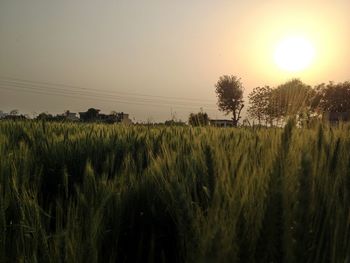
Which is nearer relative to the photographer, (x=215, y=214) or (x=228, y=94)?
(x=215, y=214)

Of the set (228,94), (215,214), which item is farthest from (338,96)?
(215,214)

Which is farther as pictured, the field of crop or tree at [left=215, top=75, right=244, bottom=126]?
tree at [left=215, top=75, right=244, bottom=126]

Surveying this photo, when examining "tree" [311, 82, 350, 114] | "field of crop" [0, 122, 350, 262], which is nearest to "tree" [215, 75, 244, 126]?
"tree" [311, 82, 350, 114]

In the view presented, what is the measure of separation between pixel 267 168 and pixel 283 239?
0.32 m

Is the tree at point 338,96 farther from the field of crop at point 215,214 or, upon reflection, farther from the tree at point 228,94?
the field of crop at point 215,214

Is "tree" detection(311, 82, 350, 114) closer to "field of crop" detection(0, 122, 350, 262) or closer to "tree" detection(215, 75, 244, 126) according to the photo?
Result: "tree" detection(215, 75, 244, 126)

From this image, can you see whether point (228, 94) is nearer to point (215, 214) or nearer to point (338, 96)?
point (338, 96)

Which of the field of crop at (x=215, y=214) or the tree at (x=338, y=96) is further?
the tree at (x=338, y=96)

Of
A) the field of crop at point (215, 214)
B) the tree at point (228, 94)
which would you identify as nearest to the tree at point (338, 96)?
the tree at point (228, 94)

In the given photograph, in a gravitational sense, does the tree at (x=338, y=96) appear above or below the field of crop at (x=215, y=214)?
above

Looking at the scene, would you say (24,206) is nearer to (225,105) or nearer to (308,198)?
(308,198)

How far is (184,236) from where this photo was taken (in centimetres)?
92

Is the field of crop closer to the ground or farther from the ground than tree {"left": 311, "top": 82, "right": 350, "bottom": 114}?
closer to the ground

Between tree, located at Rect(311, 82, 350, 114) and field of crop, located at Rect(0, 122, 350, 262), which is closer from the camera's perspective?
field of crop, located at Rect(0, 122, 350, 262)
